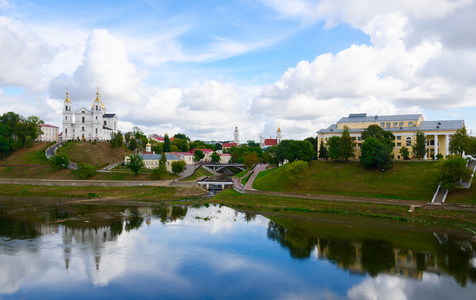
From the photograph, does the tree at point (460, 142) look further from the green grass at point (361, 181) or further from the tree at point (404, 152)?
the tree at point (404, 152)

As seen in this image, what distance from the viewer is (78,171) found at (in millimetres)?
77875

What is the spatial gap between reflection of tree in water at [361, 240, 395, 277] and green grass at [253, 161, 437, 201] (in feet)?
61.2

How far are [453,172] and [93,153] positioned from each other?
3261 inches

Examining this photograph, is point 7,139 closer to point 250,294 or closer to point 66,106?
point 66,106

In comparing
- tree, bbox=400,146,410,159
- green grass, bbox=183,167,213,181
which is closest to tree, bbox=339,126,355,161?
tree, bbox=400,146,410,159

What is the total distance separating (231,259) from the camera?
1152 inches

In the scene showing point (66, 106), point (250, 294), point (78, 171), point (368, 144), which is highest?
point (66, 106)

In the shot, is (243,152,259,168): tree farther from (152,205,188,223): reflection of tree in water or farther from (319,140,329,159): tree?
(152,205,188,223): reflection of tree in water

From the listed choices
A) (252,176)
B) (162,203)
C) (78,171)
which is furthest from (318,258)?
(78,171)

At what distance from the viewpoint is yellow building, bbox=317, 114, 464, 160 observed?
6638 centimetres

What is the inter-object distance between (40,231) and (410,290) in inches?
1451

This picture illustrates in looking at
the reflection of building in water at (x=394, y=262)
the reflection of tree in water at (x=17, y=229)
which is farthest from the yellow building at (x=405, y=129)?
the reflection of tree in water at (x=17, y=229)

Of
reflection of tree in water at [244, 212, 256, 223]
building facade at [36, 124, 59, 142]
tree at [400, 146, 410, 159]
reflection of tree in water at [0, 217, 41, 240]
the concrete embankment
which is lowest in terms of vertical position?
reflection of tree in water at [244, 212, 256, 223]

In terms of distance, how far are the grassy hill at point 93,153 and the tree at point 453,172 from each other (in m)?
73.0
